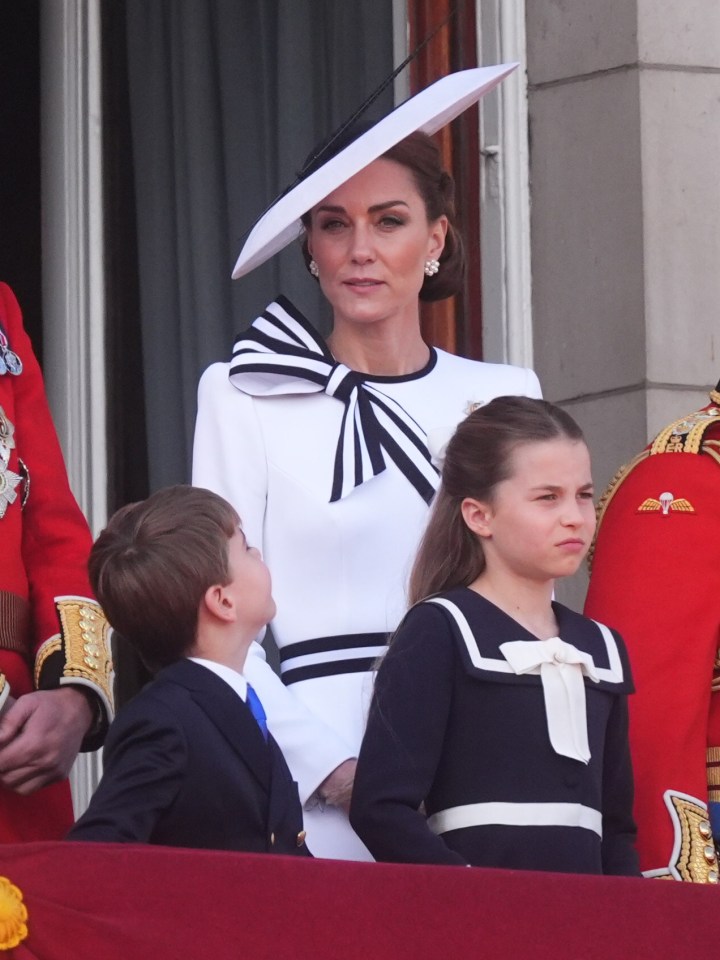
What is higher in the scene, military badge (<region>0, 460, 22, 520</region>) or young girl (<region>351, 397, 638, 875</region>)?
military badge (<region>0, 460, 22, 520</region>)

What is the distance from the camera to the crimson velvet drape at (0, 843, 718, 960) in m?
2.39

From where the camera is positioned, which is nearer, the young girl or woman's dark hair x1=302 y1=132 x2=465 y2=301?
the young girl

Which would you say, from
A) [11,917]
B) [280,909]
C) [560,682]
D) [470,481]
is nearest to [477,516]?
[470,481]

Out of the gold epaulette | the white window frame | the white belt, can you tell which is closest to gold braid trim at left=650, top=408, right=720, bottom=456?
the gold epaulette

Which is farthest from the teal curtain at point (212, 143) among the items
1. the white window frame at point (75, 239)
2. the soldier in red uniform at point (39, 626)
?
the soldier in red uniform at point (39, 626)

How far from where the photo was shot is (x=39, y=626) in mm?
3494

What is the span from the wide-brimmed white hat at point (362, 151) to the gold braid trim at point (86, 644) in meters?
0.67

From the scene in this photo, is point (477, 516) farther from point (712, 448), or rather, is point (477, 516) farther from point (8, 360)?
point (8, 360)

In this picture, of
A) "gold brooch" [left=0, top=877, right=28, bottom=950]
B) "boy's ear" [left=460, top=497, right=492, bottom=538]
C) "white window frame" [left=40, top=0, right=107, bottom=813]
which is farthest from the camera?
A: "white window frame" [left=40, top=0, right=107, bottom=813]

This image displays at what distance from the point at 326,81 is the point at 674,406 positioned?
1.21 meters

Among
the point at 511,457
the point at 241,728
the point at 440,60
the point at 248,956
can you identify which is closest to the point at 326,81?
the point at 440,60

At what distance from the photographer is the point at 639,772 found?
3357 millimetres

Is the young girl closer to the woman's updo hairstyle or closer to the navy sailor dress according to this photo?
the navy sailor dress

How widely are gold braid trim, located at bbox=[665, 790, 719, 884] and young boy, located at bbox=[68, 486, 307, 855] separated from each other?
22.0 inches
